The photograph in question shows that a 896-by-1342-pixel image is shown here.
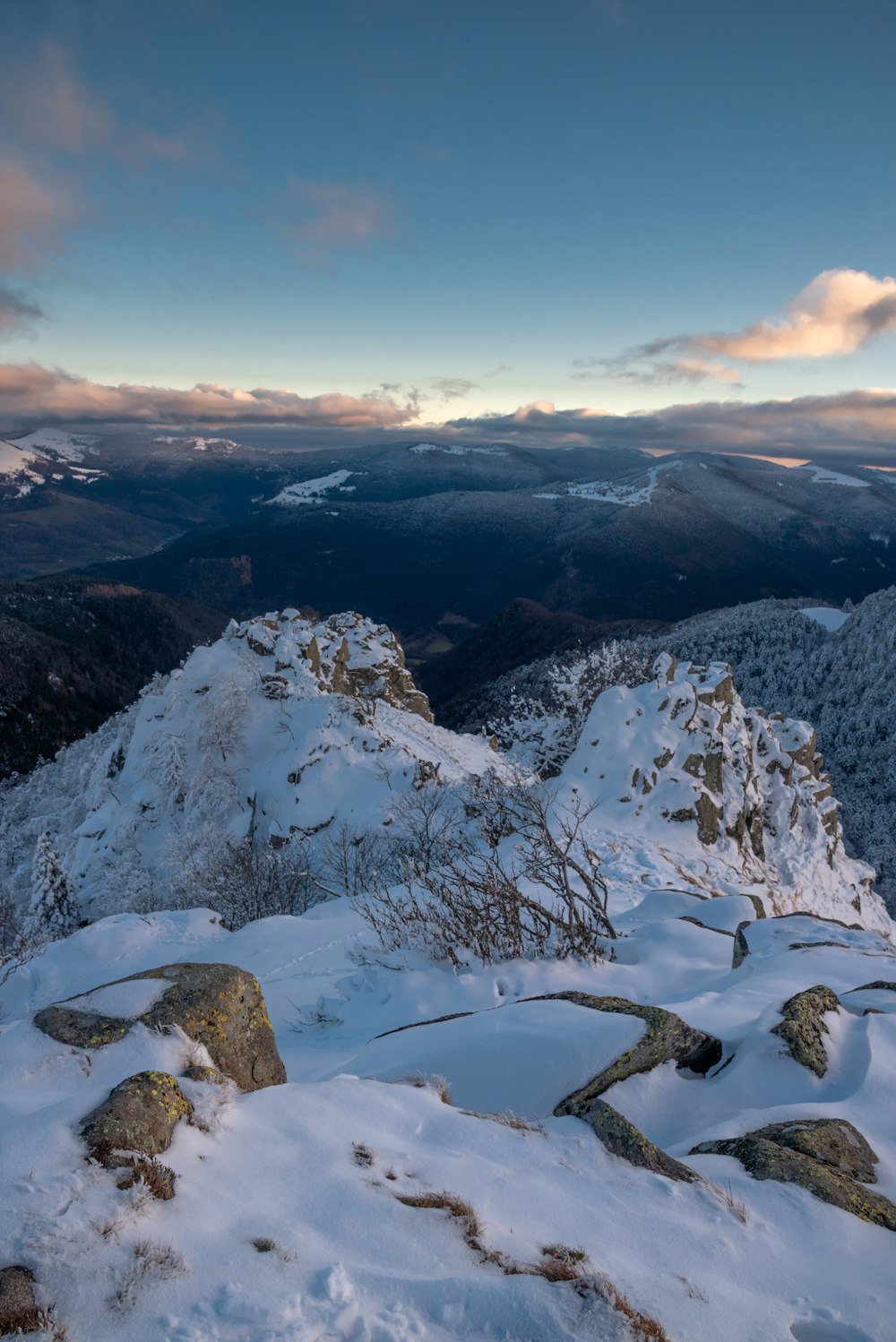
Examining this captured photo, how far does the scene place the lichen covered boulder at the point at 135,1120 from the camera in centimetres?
409

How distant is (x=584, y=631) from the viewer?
535 ft

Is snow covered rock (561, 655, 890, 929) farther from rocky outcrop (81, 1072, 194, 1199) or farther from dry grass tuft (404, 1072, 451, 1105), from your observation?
rocky outcrop (81, 1072, 194, 1199)

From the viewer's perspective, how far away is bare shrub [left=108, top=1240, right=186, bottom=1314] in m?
3.20

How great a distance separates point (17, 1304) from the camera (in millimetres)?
3029

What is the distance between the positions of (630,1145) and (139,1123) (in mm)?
3789

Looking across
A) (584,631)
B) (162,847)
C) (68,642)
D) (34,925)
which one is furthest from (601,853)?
(68,642)

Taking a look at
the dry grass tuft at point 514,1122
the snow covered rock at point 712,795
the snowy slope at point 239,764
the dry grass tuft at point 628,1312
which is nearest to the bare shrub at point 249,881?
the snowy slope at point 239,764

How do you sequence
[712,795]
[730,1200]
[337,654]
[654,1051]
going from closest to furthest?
1. [730,1200]
2. [654,1051]
3. [712,795]
4. [337,654]

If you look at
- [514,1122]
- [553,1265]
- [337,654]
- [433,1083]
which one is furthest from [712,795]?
[553,1265]

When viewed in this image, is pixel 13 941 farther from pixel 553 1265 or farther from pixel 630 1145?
pixel 553 1265

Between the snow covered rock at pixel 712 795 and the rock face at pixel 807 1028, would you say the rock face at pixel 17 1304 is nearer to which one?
the rock face at pixel 807 1028

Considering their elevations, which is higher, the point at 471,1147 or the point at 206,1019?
the point at 206,1019

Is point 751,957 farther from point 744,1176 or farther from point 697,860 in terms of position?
point 697,860

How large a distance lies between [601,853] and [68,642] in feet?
544
